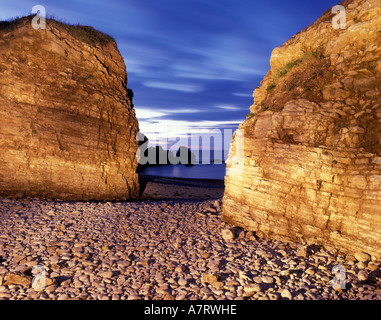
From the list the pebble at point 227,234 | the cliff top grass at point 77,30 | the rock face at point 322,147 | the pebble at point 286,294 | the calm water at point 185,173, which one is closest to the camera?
the pebble at point 286,294

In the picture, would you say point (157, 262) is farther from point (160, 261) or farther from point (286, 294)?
point (286, 294)

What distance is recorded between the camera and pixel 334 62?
730 centimetres

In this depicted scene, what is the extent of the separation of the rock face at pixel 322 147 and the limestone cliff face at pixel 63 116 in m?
8.07

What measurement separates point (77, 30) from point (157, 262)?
13873 millimetres

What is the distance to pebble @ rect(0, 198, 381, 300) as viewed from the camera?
508cm

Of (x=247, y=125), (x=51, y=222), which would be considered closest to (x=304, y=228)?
(x=247, y=125)

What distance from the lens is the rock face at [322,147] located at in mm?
5988

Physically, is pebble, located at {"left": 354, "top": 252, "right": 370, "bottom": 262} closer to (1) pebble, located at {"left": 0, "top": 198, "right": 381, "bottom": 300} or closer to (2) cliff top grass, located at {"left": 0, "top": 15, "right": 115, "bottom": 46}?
(1) pebble, located at {"left": 0, "top": 198, "right": 381, "bottom": 300}

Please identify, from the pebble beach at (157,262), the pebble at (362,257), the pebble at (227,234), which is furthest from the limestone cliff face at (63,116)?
the pebble at (362,257)

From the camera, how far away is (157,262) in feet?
21.4

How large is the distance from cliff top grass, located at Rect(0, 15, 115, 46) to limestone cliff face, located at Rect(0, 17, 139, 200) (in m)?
0.06

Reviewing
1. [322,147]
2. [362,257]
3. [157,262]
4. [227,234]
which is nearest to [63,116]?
A: [157,262]

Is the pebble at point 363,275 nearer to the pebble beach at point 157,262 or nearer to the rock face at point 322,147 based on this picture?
the pebble beach at point 157,262

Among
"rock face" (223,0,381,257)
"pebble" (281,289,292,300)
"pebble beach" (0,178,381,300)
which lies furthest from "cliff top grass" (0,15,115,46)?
"pebble" (281,289,292,300)
